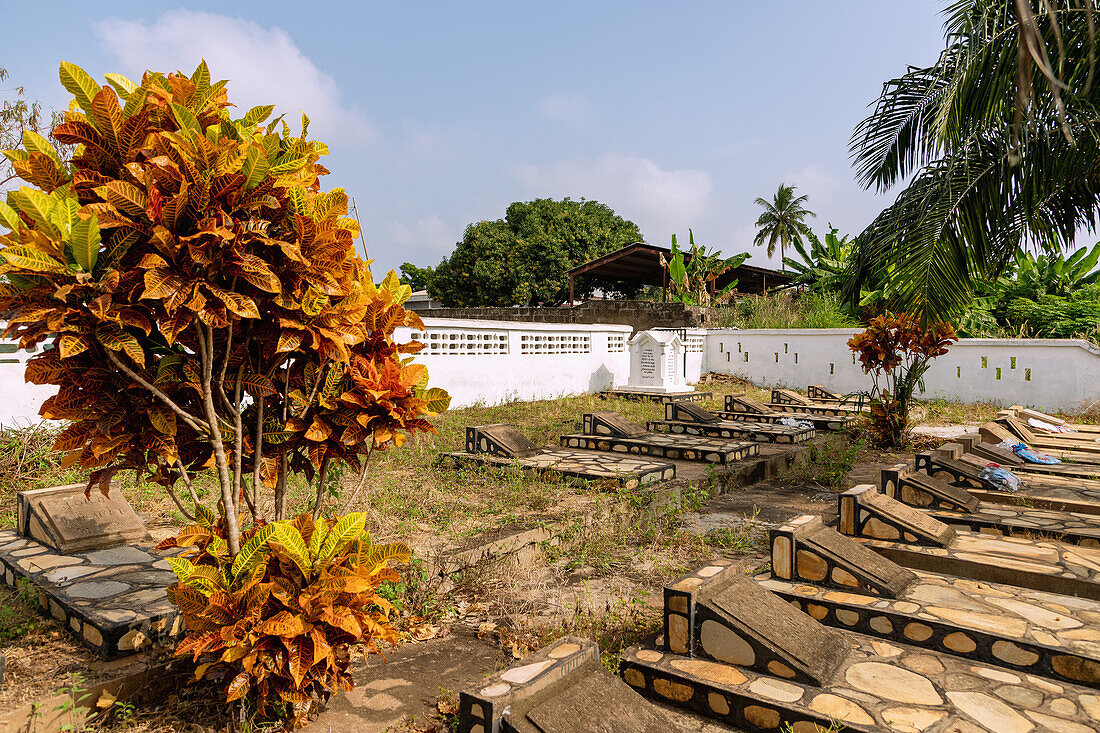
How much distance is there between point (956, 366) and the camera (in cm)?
1423

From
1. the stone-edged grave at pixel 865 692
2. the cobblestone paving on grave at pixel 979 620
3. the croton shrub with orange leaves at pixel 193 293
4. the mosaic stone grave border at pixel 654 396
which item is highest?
the croton shrub with orange leaves at pixel 193 293

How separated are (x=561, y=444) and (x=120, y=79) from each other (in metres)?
7.34

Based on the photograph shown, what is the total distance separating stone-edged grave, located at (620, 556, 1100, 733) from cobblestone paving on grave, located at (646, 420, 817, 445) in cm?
646

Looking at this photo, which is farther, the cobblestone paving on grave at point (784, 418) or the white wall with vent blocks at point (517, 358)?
the white wall with vent blocks at point (517, 358)

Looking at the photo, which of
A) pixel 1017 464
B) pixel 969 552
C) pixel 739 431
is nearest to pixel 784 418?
pixel 739 431

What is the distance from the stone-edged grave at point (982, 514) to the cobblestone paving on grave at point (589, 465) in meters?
2.11

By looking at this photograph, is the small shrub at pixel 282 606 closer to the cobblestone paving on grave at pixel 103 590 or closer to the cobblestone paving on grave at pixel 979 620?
the cobblestone paving on grave at pixel 103 590

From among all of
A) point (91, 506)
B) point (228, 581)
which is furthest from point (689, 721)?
point (91, 506)

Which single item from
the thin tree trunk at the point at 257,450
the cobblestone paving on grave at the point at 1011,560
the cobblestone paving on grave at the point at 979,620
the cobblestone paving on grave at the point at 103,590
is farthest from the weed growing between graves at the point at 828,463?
the cobblestone paving on grave at the point at 103,590

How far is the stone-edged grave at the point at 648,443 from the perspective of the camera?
7914 mm

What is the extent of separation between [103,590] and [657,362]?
11900mm

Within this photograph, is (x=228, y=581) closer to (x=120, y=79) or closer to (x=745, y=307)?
(x=120, y=79)

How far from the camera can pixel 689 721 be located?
2.77 meters

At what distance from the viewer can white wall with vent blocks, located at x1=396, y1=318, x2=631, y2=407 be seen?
1135cm
